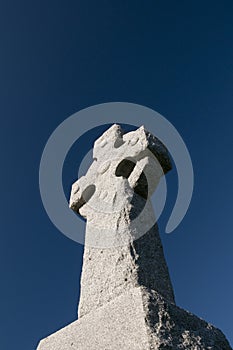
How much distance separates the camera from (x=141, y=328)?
78.7 inches

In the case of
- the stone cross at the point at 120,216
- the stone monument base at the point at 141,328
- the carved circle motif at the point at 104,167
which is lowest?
the stone monument base at the point at 141,328

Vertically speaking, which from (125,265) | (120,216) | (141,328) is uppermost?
(120,216)

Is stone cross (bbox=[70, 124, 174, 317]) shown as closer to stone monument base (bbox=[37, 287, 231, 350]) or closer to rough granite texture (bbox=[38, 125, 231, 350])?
rough granite texture (bbox=[38, 125, 231, 350])

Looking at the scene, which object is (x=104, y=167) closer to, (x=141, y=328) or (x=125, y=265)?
(x=125, y=265)

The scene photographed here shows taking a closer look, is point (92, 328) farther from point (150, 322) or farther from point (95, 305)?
point (150, 322)

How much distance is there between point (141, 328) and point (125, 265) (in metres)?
0.63

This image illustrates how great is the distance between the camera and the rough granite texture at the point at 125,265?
6.89ft

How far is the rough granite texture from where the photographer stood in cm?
210

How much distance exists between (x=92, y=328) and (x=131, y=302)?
15.2 inches

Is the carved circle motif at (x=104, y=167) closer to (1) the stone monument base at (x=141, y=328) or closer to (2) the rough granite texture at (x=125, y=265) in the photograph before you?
(2) the rough granite texture at (x=125, y=265)

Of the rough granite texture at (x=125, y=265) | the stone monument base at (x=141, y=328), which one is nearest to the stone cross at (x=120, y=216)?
the rough granite texture at (x=125, y=265)

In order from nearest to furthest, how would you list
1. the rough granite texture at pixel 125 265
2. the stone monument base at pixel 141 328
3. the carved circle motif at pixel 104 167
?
the stone monument base at pixel 141 328, the rough granite texture at pixel 125 265, the carved circle motif at pixel 104 167

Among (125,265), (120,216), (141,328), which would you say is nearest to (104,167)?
(120,216)

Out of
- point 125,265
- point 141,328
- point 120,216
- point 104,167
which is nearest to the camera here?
point 141,328
